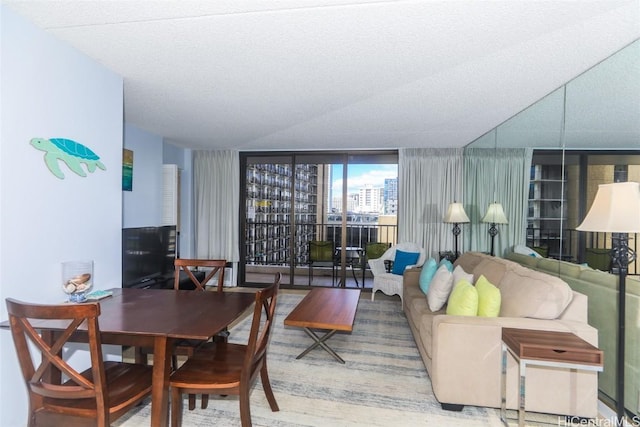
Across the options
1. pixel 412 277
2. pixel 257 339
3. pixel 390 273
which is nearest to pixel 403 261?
pixel 390 273

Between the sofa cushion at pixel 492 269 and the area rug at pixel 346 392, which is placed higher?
the sofa cushion at pixel 492 269

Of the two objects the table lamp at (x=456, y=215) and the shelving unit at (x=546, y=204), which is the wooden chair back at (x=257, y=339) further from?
the table lamp at (x=456, y=215)

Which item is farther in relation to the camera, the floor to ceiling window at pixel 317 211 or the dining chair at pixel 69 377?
the floor to ceiling window at pixel 317 211

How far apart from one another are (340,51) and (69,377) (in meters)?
2.38

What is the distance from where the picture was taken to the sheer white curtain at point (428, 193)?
530cm

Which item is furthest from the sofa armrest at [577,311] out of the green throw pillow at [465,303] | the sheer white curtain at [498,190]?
the sheer white curtain at [498,190]

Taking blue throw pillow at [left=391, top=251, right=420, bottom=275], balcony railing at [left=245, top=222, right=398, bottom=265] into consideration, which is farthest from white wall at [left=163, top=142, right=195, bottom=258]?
blue throw pillow at [left=391, top=251, right=420, bottom=275]

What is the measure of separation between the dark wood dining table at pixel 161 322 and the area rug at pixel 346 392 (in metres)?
0.68

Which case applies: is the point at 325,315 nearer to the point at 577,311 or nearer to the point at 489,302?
the point at 489,302

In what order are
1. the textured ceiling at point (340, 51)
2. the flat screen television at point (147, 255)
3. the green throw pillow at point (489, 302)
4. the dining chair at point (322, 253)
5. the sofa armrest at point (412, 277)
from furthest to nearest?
the dining chair at point (322, 253) < the sofa armrest at point (412, 277) < the flat screen television at point (147, 255) < the green throw pillow at point (489, 302) < the textured ceiling at point (340, 51)

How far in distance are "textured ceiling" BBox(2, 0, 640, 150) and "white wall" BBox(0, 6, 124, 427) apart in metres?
0.17

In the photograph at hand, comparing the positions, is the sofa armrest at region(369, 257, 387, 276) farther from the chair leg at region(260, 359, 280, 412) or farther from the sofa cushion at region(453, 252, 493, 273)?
the chair leg at region(260, 359, 280, 412)

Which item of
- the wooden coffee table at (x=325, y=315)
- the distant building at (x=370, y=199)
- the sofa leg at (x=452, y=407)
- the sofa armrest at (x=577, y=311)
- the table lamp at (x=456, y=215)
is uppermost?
the distant building at (x=370, y=199)

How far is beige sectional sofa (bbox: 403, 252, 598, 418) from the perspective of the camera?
6.72 ft
